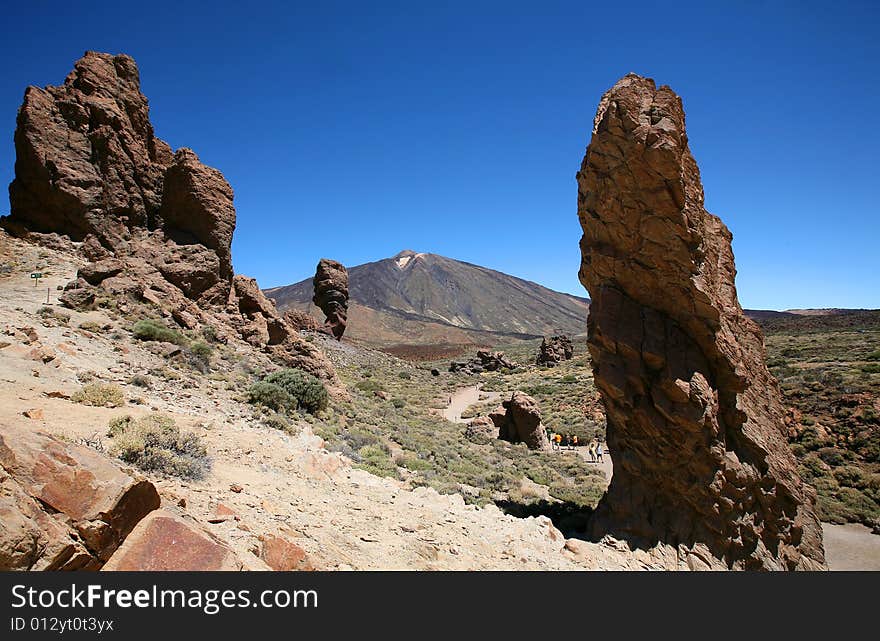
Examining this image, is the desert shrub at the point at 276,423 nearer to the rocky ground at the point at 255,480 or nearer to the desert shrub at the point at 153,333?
the rocky ground at the point at 255,480

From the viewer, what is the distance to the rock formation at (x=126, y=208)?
600 inches

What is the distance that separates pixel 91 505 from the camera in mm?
3188

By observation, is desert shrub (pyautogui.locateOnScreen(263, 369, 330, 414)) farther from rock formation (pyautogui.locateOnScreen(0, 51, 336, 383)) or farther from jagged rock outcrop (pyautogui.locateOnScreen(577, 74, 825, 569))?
jagged rock outcrop (pyautogui.locateOnScreen(577, 74, 825, 569))

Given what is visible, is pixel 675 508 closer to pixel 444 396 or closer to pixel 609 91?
pixel 609 91

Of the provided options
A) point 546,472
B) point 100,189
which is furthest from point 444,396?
point 100,189

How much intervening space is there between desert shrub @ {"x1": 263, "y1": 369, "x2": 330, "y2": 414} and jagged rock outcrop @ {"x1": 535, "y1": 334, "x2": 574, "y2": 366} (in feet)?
123

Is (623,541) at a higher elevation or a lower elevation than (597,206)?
lower

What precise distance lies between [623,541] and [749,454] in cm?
284

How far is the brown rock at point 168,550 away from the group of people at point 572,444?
52.2ft

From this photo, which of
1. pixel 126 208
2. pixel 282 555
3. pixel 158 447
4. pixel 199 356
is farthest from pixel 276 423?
pixel 126 208

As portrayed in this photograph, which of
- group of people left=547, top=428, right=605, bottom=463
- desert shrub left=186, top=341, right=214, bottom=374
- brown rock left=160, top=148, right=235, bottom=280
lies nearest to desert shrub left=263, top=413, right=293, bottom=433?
desert shrub left=186, top=341, right=214, bottom=374

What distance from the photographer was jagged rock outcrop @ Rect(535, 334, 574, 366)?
4762 cm

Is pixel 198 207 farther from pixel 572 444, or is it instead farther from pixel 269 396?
pixel 572 444
